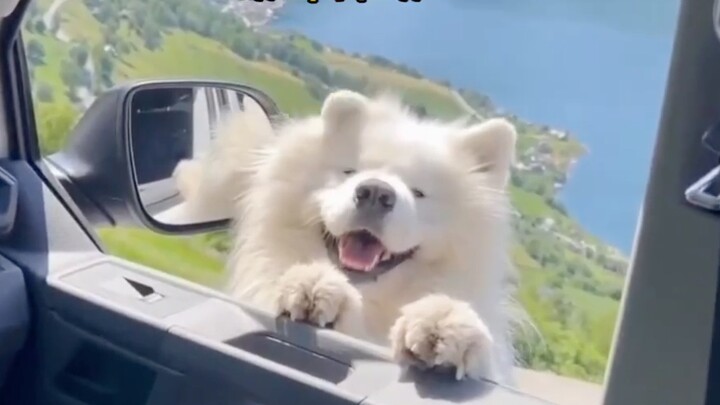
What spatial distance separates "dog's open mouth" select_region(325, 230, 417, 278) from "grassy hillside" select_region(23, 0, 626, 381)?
0.23 m

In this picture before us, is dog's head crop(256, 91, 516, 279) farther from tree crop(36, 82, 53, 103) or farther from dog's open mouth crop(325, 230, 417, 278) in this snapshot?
tree crop(36, 82, 53, 103)

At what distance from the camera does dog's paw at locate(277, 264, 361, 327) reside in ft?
5.53

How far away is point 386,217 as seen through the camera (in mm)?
1711

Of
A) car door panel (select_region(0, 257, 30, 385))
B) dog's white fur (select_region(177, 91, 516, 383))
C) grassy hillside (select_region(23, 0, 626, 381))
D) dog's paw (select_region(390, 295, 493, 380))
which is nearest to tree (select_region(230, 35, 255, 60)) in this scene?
grassy hillside (select_region(23, 0, 626, 381))

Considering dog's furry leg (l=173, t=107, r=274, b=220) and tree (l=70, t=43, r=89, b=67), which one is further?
tree (l=70, t=43, r=89, b=67)

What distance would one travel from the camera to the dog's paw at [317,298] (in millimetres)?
1687

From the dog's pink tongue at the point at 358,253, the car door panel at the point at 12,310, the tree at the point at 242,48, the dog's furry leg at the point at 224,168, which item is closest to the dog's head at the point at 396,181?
the dog's pink tongue at the point at 358,253

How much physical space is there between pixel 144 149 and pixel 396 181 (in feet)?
2.10

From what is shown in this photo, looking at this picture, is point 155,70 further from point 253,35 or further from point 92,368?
point 92,368

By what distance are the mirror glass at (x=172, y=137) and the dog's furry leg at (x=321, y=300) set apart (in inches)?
17.4

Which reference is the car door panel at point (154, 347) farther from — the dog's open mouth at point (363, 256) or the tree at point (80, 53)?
the tree at point (80, 53)

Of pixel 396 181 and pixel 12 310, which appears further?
pixel 12 310

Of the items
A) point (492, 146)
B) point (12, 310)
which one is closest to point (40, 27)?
point (12, 310)

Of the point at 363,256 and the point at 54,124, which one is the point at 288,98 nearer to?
the point at 363,256
